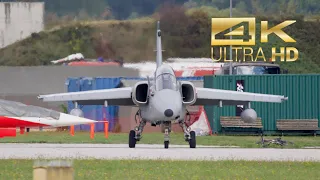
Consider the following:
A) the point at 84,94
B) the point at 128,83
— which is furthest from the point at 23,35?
the point at 84,94

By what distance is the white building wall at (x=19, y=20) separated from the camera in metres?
44.5

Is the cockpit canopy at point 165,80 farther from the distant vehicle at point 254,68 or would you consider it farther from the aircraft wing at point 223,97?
the distant vehicle at point 254,68

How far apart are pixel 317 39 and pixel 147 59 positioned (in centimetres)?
1350

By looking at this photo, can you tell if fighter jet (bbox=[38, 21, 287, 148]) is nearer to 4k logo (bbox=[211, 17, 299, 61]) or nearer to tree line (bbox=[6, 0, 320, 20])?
tree line (bbox=[6, 0, 320, 20])

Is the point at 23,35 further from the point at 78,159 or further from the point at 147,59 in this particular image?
the point at 78,159

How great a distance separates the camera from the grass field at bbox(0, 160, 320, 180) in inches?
688

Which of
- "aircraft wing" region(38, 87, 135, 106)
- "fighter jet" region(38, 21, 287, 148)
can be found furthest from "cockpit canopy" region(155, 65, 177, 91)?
"aircraft wing" region(38, 87, 135, 106)

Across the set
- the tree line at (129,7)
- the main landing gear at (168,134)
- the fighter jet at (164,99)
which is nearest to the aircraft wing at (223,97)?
the fighter jet at (164,99)

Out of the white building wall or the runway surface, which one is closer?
the runway surface

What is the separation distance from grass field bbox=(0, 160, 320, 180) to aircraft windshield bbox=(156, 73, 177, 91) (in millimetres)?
6456

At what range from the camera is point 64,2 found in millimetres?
42312

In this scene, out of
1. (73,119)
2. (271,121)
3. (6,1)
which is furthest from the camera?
(6,1)

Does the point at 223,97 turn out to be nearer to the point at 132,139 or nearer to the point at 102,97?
the point at 132,139

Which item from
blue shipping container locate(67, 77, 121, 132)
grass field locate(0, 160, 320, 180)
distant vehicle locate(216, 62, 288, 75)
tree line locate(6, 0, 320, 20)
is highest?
tree line locate(6, 0, 320, 20)
